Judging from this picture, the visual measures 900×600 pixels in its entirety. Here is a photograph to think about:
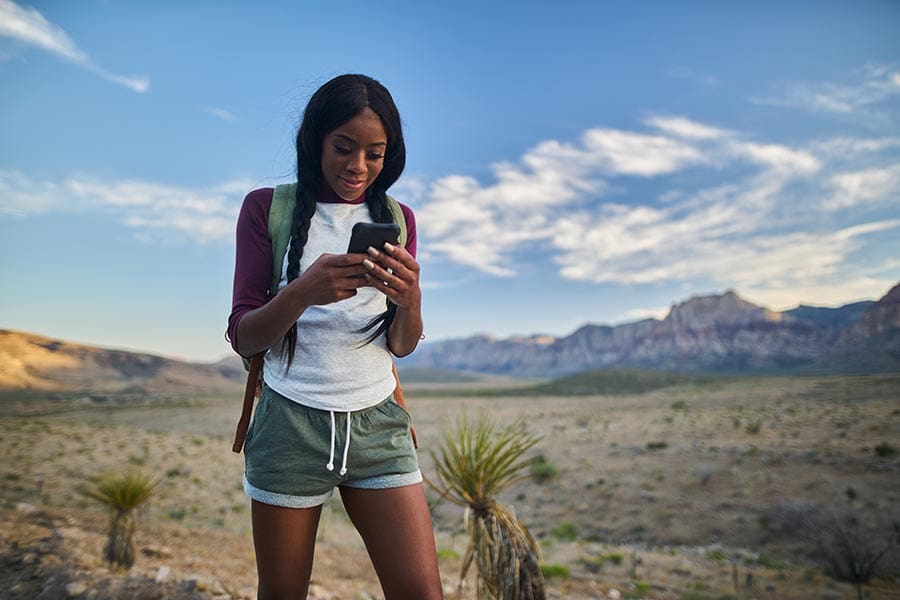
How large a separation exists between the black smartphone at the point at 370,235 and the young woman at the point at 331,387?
4.9 inches

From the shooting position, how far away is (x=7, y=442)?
54.1ft

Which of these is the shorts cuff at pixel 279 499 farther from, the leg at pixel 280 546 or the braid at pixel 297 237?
the braid at pixel 297 237

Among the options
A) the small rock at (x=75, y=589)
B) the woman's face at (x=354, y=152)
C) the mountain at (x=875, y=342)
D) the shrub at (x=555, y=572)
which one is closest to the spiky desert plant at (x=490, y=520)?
the woman's face at (x=354, y=152)

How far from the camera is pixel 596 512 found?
37.8 feet

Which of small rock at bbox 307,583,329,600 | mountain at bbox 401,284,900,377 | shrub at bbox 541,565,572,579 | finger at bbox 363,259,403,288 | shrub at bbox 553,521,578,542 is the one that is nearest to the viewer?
finger at bbox 363,259,403,288

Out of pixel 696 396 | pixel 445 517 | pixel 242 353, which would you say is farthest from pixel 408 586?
pixel 696 396

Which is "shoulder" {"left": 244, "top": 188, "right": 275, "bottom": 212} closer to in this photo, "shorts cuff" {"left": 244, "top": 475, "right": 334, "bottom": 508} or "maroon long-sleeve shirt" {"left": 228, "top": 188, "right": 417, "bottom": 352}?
"maroon long-sleeve shirt" {"left": 228, "top": 188, "right": 417, "bottom": 352}

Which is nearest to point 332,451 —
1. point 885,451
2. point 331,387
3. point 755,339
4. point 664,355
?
point 331,387

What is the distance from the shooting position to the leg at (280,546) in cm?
155

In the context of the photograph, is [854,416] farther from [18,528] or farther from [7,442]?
[7,442]

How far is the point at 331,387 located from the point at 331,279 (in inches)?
16.2

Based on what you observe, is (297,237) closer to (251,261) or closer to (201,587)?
(251,261)

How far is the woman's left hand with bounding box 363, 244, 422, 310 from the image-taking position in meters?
1.36

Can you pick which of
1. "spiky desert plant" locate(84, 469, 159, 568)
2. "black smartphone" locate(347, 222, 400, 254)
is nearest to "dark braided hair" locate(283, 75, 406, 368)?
"black smartphone" locate(347, 222, 400, 254)
